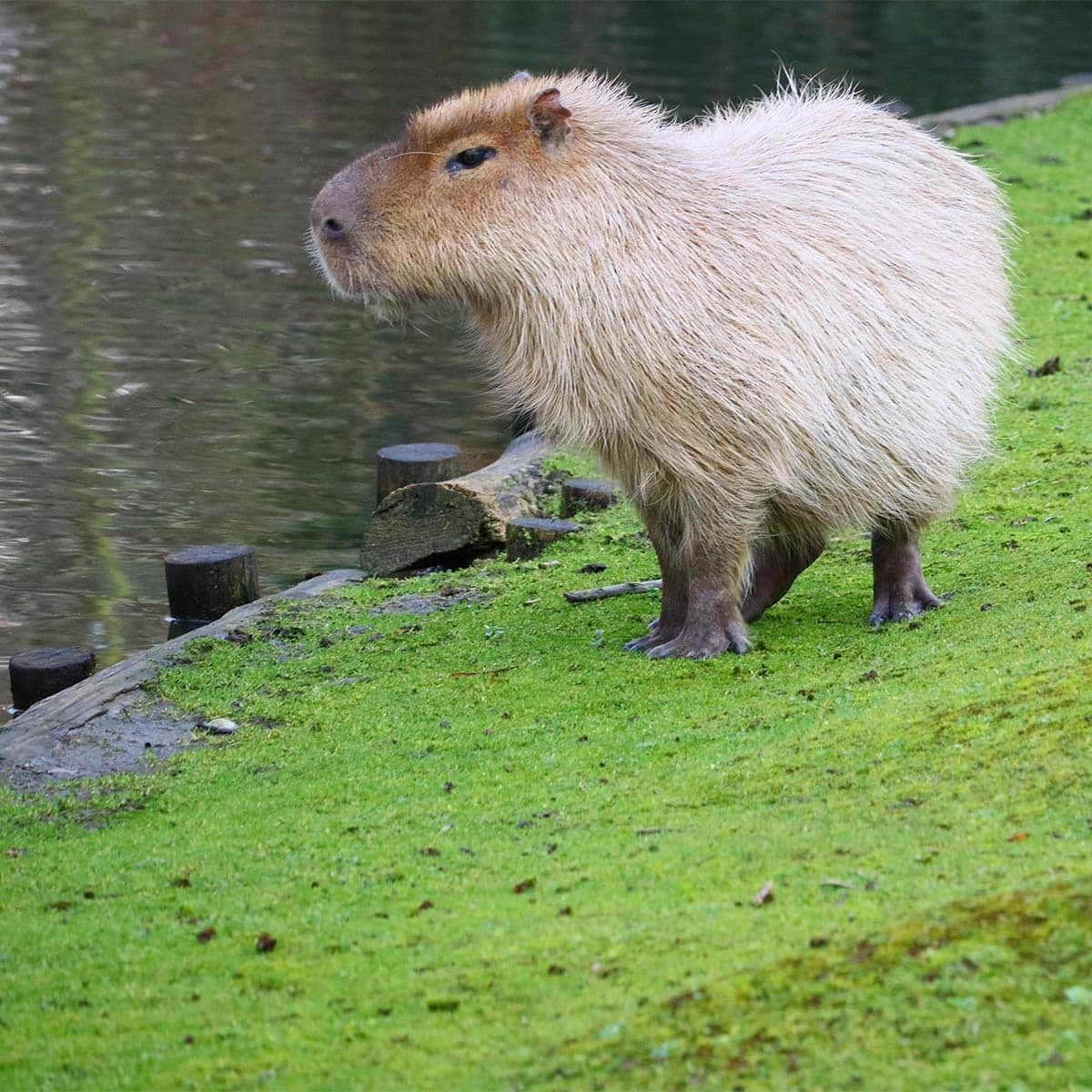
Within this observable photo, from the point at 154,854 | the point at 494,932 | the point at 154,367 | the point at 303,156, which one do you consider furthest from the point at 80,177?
A: the point at 494,932

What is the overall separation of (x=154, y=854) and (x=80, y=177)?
446 inches

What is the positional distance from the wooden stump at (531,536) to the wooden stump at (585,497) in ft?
1.48

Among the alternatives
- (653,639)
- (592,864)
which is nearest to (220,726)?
(653,639)

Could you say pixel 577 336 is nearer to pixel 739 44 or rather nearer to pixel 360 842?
pixel 360 842

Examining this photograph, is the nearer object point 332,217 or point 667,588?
point 332,217

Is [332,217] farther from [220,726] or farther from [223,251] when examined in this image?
[223,251]

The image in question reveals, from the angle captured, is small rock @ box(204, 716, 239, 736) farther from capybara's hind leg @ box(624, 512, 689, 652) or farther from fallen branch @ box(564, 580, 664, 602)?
fallen branch @ box(564, 580, 664, 602)

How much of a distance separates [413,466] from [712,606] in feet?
9.49

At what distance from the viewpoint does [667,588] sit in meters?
5.73

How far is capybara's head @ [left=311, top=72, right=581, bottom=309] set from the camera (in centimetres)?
541

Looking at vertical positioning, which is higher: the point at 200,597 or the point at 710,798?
the point at 710,798

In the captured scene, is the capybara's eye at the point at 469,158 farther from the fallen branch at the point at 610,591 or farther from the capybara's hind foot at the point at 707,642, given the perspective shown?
the fallen branch at the point at 610,591

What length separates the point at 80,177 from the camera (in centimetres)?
1454

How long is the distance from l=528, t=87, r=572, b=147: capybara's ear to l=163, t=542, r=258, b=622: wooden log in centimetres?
242
